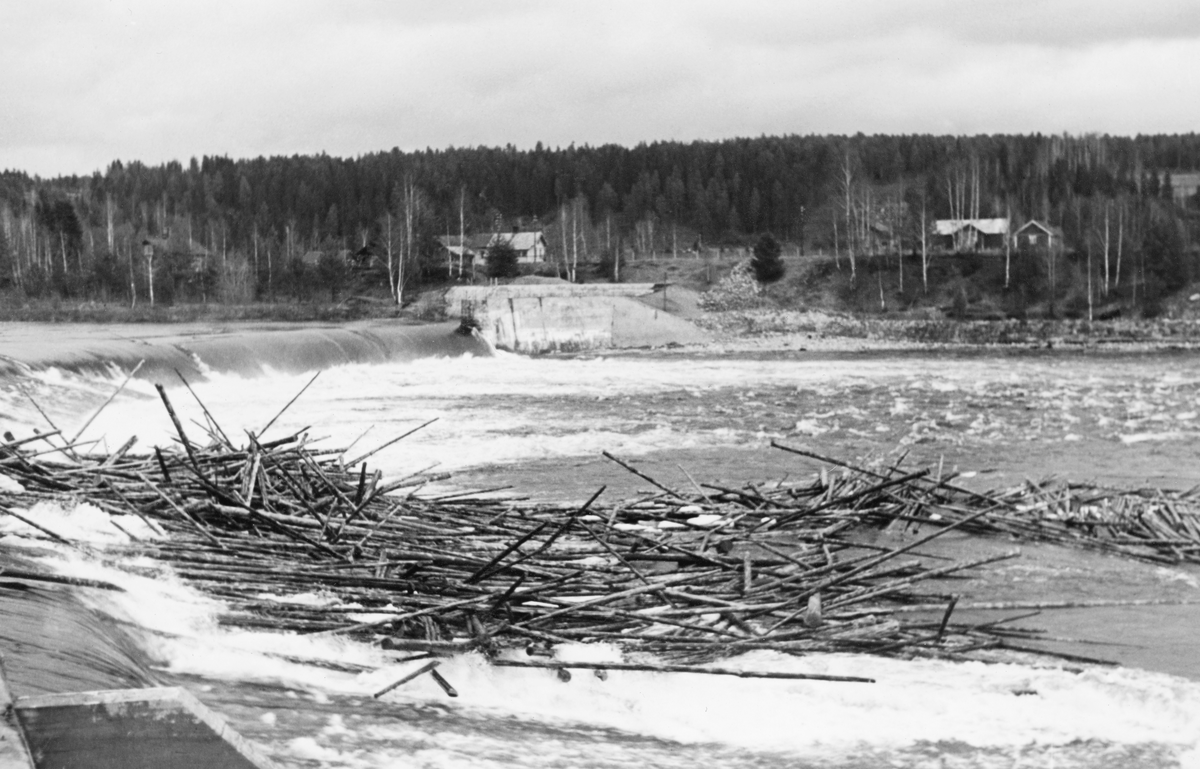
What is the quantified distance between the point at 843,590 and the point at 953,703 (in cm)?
120

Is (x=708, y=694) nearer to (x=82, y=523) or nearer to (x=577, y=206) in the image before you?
(x=82, y=523)

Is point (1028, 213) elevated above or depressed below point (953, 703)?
above

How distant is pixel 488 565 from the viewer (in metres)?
6.39

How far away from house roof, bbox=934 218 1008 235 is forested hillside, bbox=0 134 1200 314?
201cm

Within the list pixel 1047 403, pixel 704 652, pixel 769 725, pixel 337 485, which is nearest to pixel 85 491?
pixel 337 485

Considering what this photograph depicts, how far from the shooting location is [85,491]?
24.0 ft

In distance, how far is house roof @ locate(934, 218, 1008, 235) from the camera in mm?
91438

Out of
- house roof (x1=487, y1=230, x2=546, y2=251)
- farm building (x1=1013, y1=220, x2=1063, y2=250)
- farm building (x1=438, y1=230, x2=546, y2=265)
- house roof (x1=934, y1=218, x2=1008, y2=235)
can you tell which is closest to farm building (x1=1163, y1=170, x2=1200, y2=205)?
house roof (x1=934, y1=218, x2=1008, y2=235)

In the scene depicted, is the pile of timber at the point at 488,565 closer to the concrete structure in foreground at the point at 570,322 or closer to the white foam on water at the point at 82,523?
the white foam on water at the point at 82,523

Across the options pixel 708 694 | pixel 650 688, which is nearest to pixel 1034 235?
pixel 708 694

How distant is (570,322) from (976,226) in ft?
141

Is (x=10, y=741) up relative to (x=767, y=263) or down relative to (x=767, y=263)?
down

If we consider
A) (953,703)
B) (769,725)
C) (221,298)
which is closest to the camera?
(769,725)

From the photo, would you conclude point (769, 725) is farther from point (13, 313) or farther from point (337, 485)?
point (13, 313)
